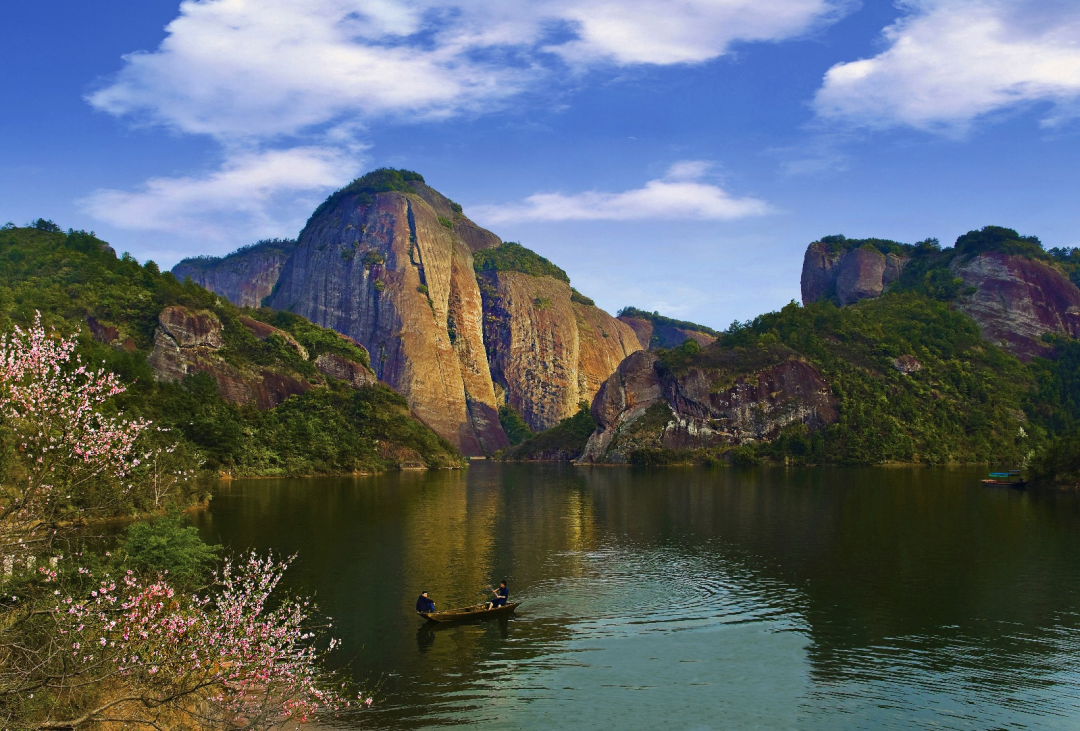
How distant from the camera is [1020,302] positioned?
188 m

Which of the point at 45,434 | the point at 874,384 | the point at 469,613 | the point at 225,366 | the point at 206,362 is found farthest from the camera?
the point at 874,384

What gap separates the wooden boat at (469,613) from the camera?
102 ft

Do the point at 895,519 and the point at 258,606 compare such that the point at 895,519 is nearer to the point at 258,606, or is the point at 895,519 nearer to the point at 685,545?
the point at 685,545

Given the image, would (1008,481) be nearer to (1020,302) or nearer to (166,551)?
(166,551)

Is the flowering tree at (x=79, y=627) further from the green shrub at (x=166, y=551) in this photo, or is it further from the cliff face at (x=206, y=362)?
the cliff face at (x=206, y=362)

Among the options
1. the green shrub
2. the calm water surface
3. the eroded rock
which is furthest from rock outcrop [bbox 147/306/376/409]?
the green shrub

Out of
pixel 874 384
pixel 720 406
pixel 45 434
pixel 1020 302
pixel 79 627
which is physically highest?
pixel 1020 302

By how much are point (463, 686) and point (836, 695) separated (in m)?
10.8

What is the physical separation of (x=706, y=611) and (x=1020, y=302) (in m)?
187

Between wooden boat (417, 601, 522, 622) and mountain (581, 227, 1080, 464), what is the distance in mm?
124974

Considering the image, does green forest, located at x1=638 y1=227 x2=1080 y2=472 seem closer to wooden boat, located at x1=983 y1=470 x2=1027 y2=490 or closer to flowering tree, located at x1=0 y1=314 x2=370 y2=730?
wooden boat, located at x1=983 y1=470 x2=1027 y2=490

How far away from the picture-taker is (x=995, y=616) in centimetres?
3209

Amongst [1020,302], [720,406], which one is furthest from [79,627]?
[1020,302]

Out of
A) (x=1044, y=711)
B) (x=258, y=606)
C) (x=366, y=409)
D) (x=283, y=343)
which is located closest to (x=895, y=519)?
(x=1044, y=711)
